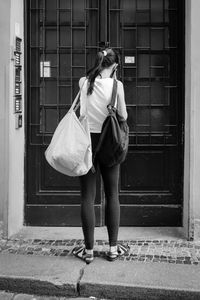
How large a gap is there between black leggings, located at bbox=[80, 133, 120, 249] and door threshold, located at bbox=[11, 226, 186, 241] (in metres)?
0.87

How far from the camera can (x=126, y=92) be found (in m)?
6.70

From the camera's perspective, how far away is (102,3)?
21.7 feet

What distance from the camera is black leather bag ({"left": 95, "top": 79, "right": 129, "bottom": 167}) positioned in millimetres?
5270

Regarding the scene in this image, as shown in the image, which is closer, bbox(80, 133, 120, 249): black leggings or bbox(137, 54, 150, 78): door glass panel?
bbox(80, 133, 120, 249): black leggings

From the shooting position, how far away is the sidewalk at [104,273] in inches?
195

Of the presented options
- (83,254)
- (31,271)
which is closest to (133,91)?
(83,254)

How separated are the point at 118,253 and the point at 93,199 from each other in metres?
0.65

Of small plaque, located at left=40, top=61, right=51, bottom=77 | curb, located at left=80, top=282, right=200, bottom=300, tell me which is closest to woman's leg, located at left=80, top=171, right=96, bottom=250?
curb, located at left=80, top=282, right=200, bottom=300

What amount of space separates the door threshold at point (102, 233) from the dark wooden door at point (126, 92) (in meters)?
0.08

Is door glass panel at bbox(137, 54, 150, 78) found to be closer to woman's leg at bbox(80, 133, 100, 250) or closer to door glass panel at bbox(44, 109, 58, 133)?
door glass panel at bbox(44, 109, 58, 133)

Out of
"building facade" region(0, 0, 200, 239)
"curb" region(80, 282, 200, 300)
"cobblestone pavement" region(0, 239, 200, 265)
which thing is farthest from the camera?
"building facade" region(0, 0, 200, 239)

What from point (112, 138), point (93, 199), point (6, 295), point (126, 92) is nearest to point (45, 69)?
point (126, 92)

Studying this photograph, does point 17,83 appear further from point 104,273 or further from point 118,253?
point 104,273

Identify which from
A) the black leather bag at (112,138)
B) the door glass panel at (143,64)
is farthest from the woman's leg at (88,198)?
the door glass panel at (143,64)
